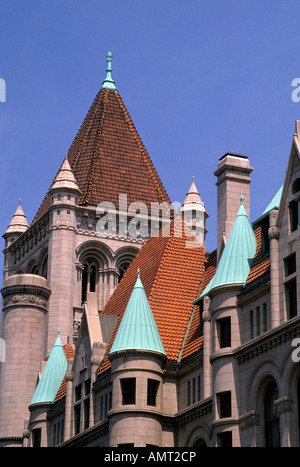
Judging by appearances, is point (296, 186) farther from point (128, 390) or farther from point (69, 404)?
point (69, 404)

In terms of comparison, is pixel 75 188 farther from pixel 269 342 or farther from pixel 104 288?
pixel 269 342

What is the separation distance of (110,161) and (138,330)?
58.2 m

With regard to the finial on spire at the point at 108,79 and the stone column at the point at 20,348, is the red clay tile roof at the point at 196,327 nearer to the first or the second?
the stone column at the point at 20,348

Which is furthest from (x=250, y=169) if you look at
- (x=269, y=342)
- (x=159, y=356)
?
(x=269, y=342)

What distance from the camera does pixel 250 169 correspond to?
2421 inches

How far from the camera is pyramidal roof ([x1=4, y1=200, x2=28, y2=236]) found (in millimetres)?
116000

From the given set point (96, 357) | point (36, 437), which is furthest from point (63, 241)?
point (96, 357)

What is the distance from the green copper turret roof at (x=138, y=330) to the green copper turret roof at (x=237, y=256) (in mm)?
3090

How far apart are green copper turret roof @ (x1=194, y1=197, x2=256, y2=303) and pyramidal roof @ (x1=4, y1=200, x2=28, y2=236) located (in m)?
64.1

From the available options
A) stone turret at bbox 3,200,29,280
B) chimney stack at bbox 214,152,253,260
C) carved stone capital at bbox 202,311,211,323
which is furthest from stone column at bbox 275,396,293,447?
stone turret at bbox 3,200,29,280

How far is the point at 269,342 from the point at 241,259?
5505mm

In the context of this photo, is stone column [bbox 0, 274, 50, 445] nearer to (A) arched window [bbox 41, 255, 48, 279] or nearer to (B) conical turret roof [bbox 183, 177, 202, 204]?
(B) conical turret roof [bbox 183, 177, 202, 204]

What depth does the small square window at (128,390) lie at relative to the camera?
54.0 meters

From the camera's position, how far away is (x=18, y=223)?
117m
